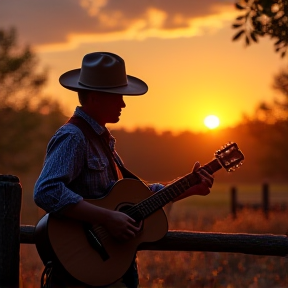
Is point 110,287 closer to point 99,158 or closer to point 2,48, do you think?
point 99,158

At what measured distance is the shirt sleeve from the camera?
3680 millimetres

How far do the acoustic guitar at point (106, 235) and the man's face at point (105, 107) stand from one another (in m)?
0.34

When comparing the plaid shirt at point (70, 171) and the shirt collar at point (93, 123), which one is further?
the shirt collar at point (93, 123)

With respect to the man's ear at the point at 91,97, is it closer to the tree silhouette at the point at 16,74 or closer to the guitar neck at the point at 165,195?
the guitar neck at the point at 165,195

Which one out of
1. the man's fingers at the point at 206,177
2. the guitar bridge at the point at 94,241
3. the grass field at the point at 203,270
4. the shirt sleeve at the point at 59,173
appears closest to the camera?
the shirt sleeve at the point at 59,173

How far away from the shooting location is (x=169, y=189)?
13.6 ft

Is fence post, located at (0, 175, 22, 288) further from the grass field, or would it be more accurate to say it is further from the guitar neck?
the grass field

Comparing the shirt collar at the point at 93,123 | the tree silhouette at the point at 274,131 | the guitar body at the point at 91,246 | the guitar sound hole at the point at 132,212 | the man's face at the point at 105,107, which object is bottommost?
the guitar body at the point at 91,246

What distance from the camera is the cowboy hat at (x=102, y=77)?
396 cm

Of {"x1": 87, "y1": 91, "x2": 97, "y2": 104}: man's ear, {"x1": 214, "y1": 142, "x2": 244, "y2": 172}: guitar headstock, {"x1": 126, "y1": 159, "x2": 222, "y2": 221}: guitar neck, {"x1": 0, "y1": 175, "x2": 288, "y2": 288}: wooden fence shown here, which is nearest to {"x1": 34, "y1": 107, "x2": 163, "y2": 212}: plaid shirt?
{"x1": 87, "y1": 91, "x2": 97, "y2": 104}: man's ear

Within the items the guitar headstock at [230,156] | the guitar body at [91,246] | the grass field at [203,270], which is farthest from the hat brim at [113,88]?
the grass field at [203,270]

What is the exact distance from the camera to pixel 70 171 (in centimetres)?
371

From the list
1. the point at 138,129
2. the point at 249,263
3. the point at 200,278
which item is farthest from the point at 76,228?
the point at 138,129

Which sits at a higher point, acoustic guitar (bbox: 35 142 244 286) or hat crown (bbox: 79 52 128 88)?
hat crown (bbox: 79 52 128 88)
